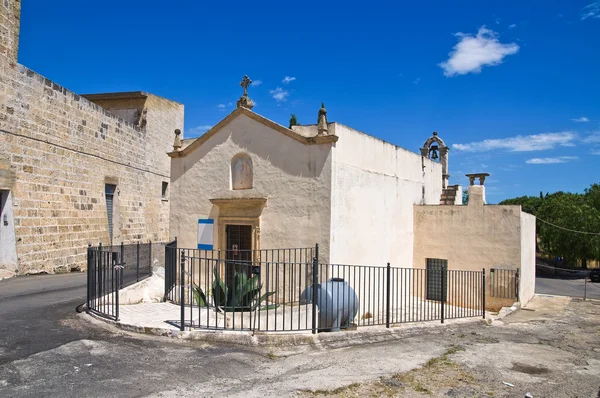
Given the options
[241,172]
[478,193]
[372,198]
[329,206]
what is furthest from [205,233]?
[478,193]

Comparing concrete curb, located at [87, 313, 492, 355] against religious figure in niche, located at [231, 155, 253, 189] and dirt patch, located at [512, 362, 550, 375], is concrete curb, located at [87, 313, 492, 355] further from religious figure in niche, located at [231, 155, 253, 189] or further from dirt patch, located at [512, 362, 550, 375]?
religious figure in niche, located at [231, 155, 253, 189]

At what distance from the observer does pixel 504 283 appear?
14.8 metres

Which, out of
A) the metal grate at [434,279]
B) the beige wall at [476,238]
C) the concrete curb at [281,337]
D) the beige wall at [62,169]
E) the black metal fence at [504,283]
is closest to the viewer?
the concrete curb at [281,337]

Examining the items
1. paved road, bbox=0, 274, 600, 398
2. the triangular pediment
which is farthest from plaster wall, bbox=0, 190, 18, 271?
the triangular pediment

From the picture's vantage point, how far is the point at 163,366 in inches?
236

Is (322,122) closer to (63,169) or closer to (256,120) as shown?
(256,120)

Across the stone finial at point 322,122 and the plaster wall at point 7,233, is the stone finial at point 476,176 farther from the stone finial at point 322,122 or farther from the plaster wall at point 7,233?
the plaster wall at point 7,233

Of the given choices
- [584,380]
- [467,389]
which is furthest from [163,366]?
[584,380]

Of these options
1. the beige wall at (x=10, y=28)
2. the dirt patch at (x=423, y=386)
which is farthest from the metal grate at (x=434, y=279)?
the beige wall at (x=10, y=28)

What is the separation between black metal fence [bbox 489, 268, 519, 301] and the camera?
14602mm

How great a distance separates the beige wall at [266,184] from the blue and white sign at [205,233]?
0.15 metres

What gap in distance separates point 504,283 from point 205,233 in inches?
389

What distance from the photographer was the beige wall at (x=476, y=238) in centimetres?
1503

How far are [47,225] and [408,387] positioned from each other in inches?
483
